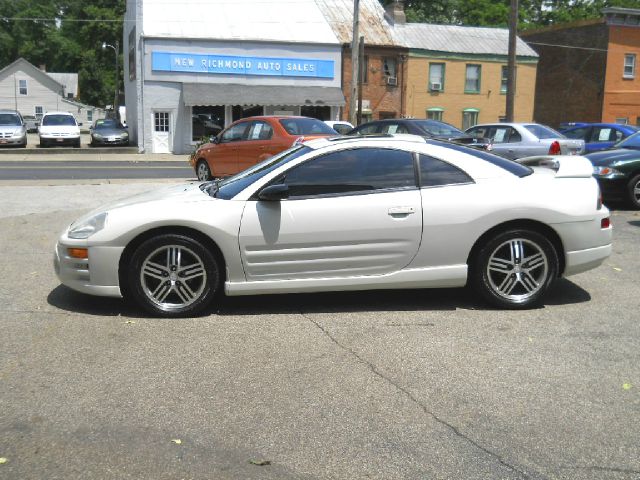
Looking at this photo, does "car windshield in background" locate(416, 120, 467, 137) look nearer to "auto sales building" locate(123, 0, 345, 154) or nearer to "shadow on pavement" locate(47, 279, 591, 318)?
"shadow on pavement" locate(47, 279, 591, 318)

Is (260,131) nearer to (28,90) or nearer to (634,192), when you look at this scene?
(634,192)

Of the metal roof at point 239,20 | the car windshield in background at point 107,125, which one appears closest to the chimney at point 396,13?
the metal roof at point 239,20

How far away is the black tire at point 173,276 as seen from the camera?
18.3 ft

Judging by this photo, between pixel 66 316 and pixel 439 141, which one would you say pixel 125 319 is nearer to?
pixel 66 316

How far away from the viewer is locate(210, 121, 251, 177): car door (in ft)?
49.7

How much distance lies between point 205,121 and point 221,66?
116 inches

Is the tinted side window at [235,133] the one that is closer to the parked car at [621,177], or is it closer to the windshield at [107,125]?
the parked car at [621,177]

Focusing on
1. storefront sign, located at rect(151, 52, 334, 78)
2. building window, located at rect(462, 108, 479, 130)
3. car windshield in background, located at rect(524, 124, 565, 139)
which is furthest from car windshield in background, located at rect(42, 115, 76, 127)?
car windshield in background, located at rect(524, 124, 565, 139)

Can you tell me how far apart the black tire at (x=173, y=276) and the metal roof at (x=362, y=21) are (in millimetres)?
34023

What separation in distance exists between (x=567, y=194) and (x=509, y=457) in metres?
3.17

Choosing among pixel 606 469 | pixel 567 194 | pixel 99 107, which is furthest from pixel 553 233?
pixel 99 107

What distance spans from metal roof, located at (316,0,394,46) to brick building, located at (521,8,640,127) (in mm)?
12991

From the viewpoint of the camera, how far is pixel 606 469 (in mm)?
3348

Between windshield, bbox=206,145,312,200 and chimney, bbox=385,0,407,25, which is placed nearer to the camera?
windshield, bbox=206,145,312,200
